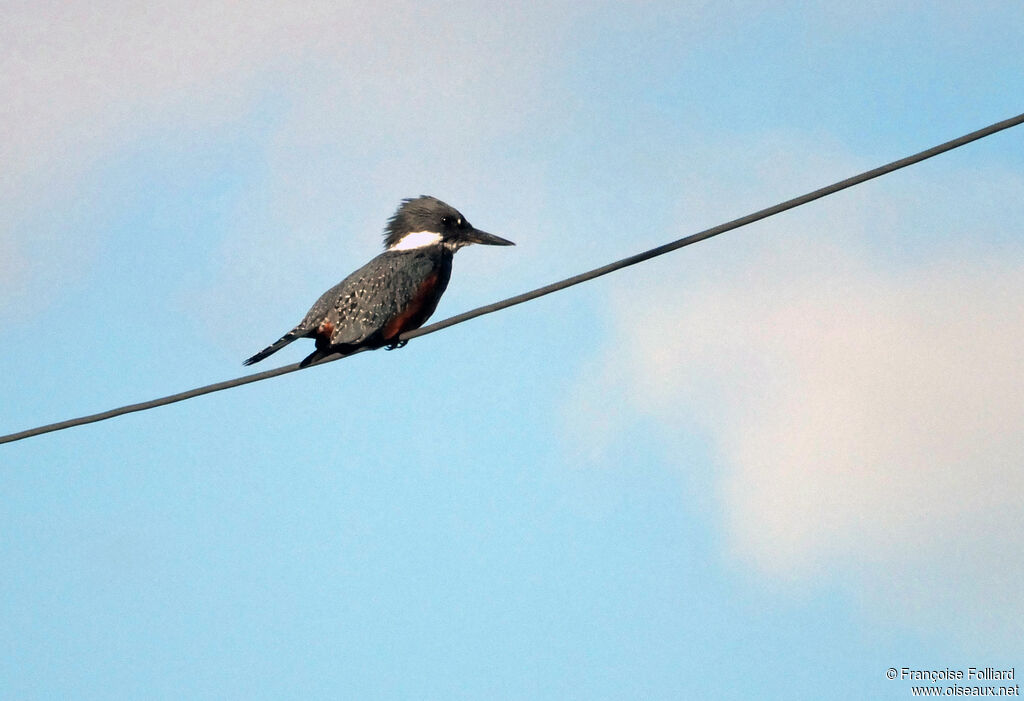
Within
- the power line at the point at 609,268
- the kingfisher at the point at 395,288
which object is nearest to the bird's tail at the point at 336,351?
the kingfisher at the point at 395,288

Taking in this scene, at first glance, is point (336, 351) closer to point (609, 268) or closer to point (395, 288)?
point (395, 288)

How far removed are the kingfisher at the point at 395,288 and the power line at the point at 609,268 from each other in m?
1.66

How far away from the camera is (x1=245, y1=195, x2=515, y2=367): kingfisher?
1028cm

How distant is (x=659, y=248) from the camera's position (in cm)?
736

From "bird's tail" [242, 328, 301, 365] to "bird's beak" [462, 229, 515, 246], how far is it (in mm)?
1983

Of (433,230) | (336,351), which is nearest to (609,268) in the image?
(336,351)

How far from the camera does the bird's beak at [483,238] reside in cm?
1188

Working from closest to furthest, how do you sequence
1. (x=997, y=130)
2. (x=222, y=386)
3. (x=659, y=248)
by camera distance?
(x=997, y=130) < (x=659, y=248) < (x=222, y=386)

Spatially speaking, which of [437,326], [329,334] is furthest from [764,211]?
[329,334]

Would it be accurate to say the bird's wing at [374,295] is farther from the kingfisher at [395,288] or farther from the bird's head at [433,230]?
the bird's head at [433,230]

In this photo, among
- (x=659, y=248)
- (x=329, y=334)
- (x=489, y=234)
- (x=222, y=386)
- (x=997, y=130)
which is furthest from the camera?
(x=489, y=234)

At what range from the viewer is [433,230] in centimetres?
1180

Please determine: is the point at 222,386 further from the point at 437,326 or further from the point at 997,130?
the point at 997,130

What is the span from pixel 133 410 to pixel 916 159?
464 cm
